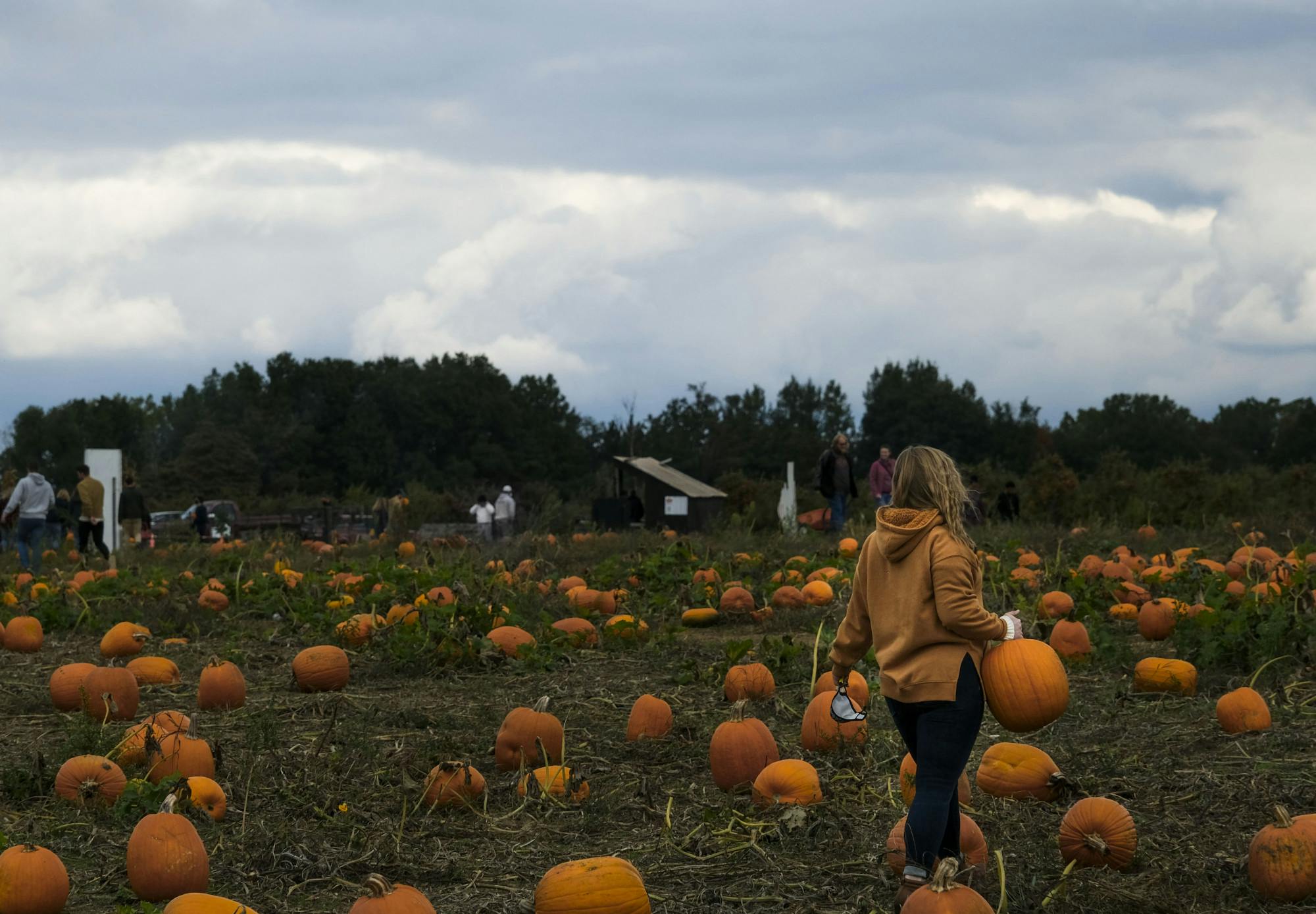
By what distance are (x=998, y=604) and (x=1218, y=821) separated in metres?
4.48

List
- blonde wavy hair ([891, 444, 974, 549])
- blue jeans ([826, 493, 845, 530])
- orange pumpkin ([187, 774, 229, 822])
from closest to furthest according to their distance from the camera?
blonde wavy hair ([891, 444, 974, 549])
orange pumpkin ([187, 774, 229, 822])
blue jeans ([826, 493, 845, 530])

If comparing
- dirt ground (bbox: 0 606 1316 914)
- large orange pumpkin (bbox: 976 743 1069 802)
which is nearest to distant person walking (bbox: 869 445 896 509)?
dirt ground (bbox: 0 606 1316 914)

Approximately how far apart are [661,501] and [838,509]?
1589 cm

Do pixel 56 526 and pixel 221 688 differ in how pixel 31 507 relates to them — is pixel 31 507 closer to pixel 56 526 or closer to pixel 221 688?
pixel 56 526

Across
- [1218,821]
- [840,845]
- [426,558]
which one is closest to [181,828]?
[840,845]

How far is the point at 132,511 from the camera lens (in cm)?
1902

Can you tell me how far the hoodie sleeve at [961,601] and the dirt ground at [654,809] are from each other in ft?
2.36

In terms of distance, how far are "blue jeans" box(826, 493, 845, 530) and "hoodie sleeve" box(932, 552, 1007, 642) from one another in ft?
40.3

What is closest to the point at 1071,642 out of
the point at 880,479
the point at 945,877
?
the point at 945,877

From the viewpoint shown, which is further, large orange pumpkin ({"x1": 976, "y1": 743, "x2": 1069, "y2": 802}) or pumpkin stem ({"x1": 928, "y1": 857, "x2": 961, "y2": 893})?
large orange pumpkin ({"x1": 976, "y1": 743, "x2": 1069, "y2": 802})

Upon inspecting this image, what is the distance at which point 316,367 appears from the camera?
316 ft

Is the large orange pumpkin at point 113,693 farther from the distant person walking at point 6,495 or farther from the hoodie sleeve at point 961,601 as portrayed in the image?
the distant person walking at point 6,495

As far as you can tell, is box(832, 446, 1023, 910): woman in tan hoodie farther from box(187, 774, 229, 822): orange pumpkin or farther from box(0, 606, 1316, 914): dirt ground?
box(187, 774, 229, 822): orange pumpkin

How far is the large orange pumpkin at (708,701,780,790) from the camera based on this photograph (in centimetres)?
482
